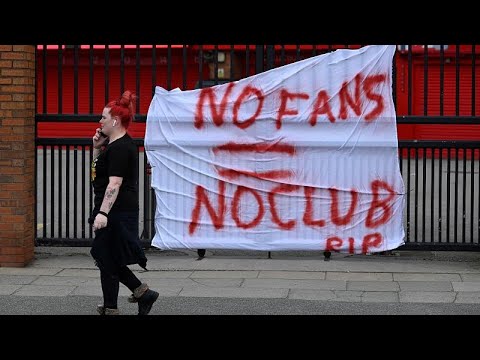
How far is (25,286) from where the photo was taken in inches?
350

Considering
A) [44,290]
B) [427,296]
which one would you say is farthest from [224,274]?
[427,296]

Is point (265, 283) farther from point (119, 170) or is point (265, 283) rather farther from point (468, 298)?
point (119, 170)

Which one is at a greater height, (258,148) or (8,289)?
(258,148)

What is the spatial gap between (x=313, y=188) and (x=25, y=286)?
2.97m

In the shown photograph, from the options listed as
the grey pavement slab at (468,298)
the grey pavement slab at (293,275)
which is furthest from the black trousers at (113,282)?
the grey pavement slab at (468,298)

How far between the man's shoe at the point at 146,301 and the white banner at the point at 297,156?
246cm

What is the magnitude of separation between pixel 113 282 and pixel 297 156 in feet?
9.78

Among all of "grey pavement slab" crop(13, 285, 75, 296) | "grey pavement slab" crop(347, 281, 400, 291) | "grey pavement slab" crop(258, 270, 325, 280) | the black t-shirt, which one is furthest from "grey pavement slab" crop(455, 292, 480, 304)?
"grey pavement slab" crop(13, 285, 75, 296)

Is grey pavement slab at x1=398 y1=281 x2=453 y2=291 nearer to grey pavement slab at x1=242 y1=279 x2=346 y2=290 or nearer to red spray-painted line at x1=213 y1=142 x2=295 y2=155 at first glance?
grey pavement slab at x1=242 y1=279 x2=346 y2=290

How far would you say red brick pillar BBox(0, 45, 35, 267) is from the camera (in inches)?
379

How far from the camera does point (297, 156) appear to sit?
9.81 metres
